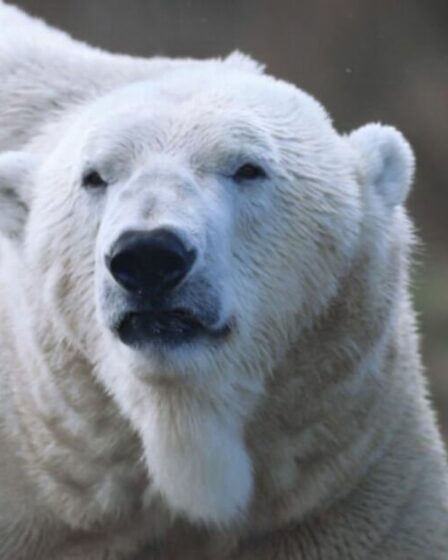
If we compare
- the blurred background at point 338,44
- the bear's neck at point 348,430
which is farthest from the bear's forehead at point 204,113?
the blurred background at point 338,44

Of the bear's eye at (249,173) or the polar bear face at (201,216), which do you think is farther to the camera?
the bear's eye at (249,173)

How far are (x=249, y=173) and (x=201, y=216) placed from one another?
0.28 m

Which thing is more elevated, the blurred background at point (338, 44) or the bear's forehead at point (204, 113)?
the bear's forehead at point (204, 113)

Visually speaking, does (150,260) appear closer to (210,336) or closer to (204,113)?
(210,336)

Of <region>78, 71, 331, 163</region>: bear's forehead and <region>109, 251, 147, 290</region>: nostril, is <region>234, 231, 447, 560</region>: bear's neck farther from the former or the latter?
<region>109, 251, 147, 290</region>: nostril

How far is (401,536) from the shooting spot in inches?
193

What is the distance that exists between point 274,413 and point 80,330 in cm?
45

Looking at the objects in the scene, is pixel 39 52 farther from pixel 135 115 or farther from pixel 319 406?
pixel 319 406

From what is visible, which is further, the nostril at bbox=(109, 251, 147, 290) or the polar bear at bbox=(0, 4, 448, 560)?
the polar bear at bbox=(0, 4, 448, 560)

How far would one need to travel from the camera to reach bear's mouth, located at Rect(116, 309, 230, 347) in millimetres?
4250

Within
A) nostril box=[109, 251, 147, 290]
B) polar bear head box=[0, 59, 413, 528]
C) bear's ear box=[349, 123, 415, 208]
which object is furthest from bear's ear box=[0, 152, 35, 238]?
bear's ear box=[349, 123, 415, 208]

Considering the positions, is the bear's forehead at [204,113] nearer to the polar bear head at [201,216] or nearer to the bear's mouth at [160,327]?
the polar bear head at [201,216]

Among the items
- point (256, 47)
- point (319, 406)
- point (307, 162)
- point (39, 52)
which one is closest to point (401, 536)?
point (319, 406)

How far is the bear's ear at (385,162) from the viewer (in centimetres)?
479
